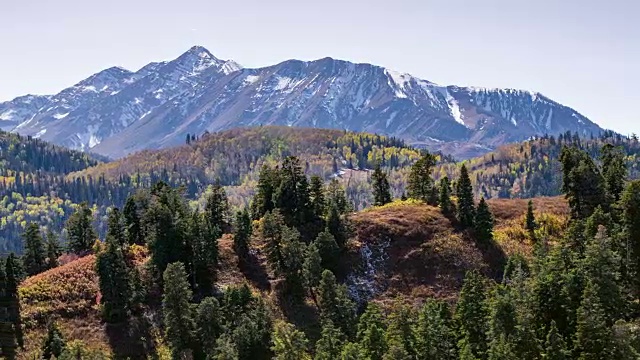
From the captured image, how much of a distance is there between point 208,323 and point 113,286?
1887 cm

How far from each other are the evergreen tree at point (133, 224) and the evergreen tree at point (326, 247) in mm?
34897

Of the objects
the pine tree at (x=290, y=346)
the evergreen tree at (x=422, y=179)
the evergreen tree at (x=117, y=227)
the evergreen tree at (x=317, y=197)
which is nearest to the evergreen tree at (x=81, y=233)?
the evergreen tree at (x=117, y=227)

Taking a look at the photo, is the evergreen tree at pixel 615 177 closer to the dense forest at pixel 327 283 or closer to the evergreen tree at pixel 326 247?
the dense forest at pixel 327 283

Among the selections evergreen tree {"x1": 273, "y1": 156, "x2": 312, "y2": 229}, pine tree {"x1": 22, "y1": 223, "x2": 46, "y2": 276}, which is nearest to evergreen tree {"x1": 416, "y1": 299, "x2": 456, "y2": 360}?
evergreen tree {"x1": 273, "y1": 156, "x2": 312, "y2": 229}

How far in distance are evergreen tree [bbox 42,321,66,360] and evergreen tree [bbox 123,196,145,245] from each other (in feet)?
104

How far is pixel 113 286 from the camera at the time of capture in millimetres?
91875

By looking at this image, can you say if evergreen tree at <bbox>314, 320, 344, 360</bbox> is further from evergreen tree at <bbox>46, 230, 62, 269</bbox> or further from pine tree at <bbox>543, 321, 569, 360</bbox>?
evergreen tree at <bbox>46, 230, 62, 269</bbox>

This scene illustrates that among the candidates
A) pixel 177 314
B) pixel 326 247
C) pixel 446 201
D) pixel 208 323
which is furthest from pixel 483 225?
pixel 177 314

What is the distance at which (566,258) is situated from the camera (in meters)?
71.2

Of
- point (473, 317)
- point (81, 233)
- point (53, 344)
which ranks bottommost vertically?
point (53, 344)

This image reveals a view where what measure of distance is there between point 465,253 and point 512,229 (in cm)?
1278

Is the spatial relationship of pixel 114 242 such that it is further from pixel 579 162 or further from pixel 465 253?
pixel 579 162

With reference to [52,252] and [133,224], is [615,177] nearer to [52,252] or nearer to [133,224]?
[133,224]

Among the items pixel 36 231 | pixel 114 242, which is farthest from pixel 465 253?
pixel 36 231
